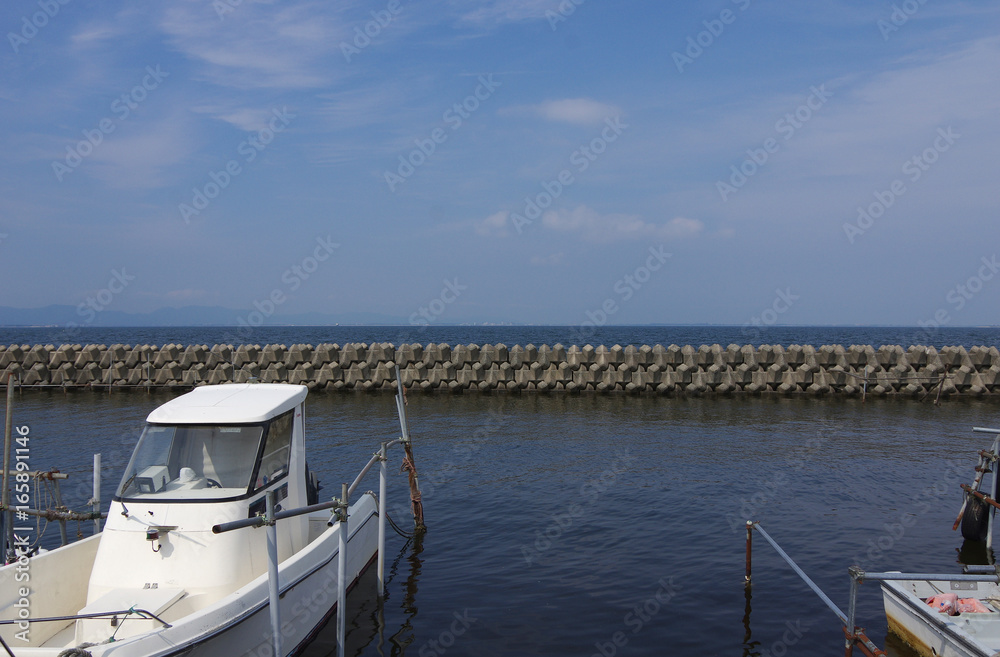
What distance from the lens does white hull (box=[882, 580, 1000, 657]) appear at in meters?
6.75

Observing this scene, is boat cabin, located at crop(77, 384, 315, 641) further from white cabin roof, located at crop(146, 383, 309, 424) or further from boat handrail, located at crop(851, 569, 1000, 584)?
boat handrail, located at crop(851, 569, 1000, 584)

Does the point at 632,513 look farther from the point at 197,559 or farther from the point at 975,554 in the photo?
the point at 197,559

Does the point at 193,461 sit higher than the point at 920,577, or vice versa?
the point at 193,461

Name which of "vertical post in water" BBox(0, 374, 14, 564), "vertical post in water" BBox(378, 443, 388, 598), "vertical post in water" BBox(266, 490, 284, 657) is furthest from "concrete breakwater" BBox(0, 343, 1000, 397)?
"vertical post in water" BBox(266, 490, 284, 657)

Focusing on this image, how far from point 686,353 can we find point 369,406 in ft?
44.0

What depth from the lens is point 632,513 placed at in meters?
13.1

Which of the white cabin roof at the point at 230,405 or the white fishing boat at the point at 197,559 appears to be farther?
the white cabin roof at the point at 230,405

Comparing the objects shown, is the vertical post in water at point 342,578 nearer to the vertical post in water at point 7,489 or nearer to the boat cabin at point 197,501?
the boat cabin at point 197,501

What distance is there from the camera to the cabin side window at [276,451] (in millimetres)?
8469

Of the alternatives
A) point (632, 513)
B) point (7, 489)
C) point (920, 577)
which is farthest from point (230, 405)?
point (920, 577)

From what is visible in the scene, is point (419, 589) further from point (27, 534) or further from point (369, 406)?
point (369, 406)

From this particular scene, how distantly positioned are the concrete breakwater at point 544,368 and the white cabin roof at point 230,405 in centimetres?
1981
